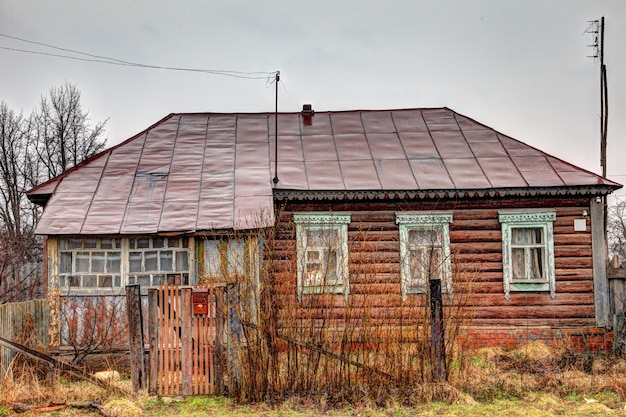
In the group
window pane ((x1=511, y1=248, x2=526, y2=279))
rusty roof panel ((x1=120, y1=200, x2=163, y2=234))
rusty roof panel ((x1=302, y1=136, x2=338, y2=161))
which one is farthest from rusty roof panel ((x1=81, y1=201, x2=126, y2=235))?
window pane ((x1=511, y1=248, x2=526, y2=279))

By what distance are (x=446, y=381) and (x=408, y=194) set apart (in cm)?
563

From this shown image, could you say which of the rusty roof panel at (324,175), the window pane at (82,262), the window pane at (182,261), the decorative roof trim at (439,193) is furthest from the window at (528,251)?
the window pane at (82,262)

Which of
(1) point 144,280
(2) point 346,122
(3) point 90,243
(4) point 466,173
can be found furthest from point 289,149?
(3) point 90,243

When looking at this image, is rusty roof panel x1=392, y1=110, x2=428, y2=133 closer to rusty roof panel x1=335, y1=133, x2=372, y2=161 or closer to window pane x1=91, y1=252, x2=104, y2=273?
rusty roof panel x1=335, y1=133, x2=372, y2=161

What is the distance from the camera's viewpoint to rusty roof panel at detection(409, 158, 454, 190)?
14.5 metres

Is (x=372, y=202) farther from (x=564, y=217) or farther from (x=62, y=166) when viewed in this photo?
(x=62, y=166)

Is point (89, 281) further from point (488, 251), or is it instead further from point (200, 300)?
point (488, 251)

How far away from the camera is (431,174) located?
49.3 ft

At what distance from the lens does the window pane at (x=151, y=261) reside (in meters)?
13.2

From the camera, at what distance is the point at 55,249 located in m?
13.0

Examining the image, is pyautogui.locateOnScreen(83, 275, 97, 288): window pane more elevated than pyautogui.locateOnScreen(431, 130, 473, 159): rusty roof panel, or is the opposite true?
pyautogui.locateOnScreen(431, 130, 473, 159): rusty roof panel

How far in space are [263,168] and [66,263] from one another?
4.65 metres

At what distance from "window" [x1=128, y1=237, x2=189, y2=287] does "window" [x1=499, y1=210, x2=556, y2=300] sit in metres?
6.51

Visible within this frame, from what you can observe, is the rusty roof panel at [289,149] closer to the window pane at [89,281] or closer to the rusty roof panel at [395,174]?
the rusty roof panel at [395,174]
